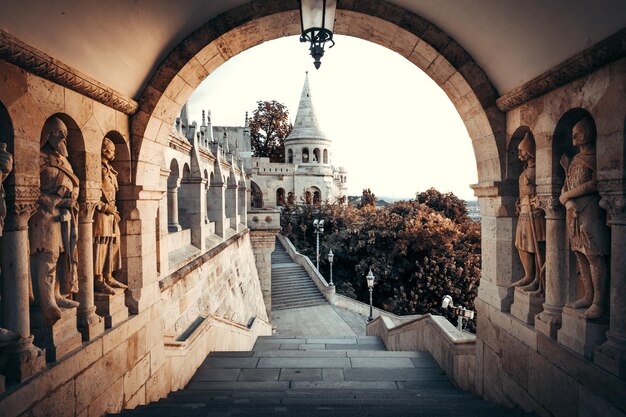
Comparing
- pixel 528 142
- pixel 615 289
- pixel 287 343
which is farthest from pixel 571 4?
pixel 287 343

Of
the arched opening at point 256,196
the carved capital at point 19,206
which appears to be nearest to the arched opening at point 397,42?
the carved capital at point 19,206

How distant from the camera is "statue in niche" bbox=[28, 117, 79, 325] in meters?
3.00

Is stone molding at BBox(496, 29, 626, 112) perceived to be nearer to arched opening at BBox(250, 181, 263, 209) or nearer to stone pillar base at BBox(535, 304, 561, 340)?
stone pillar base at BBox(535, 304, 561, 340)

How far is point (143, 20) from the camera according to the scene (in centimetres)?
375

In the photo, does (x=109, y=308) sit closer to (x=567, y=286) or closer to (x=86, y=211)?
(x=86, y=211)

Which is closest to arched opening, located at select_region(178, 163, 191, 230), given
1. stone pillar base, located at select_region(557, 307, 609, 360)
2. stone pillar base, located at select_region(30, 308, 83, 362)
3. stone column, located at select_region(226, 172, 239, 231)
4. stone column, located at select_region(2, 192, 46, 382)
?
stone column, located at select_region(226, 172, 239, 231)

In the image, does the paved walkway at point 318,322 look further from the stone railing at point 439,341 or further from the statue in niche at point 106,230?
the statue in niche at point 106,230

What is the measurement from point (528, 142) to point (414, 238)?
16178mm

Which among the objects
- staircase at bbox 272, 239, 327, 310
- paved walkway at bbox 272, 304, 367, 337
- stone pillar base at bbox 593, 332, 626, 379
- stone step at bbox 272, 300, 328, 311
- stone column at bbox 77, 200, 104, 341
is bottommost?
paved walkway at bbox 272, 304, 367, 337

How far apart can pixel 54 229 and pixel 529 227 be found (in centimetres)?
417

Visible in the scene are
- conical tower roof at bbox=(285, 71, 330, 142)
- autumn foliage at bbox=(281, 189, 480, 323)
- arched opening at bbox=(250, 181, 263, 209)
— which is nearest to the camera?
autumn foliage at bbox=(281, 189, 480, 323)

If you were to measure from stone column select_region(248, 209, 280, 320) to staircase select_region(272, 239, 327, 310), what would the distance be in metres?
1.34

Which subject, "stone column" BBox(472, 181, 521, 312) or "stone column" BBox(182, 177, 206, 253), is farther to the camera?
"stone column" BBox(182, 177, 206, 253)

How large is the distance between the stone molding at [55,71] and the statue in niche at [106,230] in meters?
0.44
